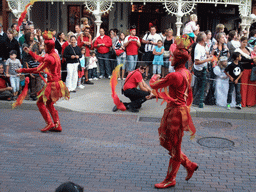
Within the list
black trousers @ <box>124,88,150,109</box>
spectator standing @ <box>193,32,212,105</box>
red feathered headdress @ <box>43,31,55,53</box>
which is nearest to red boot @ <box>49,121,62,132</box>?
red feathered headdress @ <box>43,31,55,53</box>

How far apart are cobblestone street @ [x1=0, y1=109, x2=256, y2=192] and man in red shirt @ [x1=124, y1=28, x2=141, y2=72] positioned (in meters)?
4.57

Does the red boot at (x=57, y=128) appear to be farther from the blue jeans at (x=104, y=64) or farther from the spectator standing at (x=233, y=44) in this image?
the blue jeans at (x=104, y=64)

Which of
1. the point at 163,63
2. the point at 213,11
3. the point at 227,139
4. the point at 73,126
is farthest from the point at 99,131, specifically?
the point at 213,11

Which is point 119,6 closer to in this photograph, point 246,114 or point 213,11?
point 213,11

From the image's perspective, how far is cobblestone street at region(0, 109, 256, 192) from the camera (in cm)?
546

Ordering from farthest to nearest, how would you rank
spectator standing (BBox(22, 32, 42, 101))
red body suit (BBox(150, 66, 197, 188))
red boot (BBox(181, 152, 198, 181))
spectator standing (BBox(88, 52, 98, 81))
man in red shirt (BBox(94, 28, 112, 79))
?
man in red shirt (BBox(94, 28, 112, 79)) < spectator standing (BBox(88, 52, 98, 81)) < spectator standing (BBox(22, 32, 42, 101)) < red boot (BBox(181, 152, 198, 181)) < red body suit (BBox(150, 66, 197, 188))

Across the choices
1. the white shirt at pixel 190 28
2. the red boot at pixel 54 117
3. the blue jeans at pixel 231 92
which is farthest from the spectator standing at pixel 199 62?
the red boot at pixel 54 117

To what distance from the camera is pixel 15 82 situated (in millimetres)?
10398

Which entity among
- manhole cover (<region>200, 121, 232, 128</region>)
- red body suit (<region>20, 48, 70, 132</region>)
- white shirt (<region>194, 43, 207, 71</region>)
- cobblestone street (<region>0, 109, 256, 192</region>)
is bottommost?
cobblestone street (<region>0, 109, 256, 192</region>)

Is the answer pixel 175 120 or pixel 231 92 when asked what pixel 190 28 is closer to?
pixel 231 92

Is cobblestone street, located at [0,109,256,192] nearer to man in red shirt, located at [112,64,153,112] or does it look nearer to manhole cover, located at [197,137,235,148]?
manhole cover, located at [197,137,235,148]

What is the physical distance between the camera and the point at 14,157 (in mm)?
6379

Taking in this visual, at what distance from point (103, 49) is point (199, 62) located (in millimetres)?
4941

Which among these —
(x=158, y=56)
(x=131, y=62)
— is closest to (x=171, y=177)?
(x=158, y=56)
